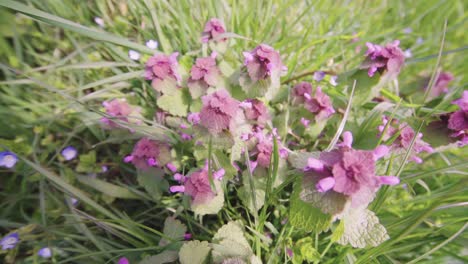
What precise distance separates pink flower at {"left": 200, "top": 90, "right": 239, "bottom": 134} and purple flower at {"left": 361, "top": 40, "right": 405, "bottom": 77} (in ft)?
1.96

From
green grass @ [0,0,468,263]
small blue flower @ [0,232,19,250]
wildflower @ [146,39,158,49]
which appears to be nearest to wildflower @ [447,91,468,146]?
green grass @ [0,0,468,263]

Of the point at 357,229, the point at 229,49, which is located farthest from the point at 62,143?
the point at 357,229

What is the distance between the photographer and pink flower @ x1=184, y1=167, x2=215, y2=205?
3.61 feet

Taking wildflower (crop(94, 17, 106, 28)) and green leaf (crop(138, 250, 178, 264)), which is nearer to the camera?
green leaf (crop(138, 250, 178, 264))

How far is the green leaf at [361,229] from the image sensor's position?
834 mm

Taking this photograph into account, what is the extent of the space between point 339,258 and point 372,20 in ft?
6.38

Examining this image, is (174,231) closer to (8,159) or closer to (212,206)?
(212,206)

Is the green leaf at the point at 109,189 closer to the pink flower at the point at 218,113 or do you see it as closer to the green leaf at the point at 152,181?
the green leaf at the point at 152,181

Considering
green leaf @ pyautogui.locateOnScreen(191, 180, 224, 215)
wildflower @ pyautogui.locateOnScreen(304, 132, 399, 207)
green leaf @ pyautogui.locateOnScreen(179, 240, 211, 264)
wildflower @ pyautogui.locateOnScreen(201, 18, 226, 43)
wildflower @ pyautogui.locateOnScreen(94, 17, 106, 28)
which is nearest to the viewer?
wildflower @ pyautogui.locateOnScreen(304, 132, 399, 207)

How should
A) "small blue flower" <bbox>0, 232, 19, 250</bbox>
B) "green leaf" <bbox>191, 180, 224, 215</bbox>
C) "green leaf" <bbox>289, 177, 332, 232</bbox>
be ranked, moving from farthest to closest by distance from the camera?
"small blue flower" <bbox>0, 232, 19, 250</bbox>
"green leaf" <bbox>191, 180, 224, 215</bbox>
"green leaf" <bbox>289, 177, 332, 232</bbox>

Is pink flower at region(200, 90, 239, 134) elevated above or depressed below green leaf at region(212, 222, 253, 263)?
above

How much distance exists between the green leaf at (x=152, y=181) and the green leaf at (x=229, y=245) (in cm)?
35

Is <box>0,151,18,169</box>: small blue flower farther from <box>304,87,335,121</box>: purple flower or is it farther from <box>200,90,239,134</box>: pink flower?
A: <box>304,87,335,121</box>: purple flower

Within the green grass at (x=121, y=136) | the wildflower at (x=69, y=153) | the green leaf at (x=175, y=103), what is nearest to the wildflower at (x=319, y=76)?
the green grass at (x=121, y=136)
